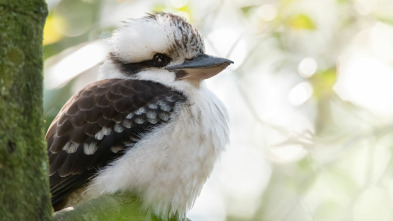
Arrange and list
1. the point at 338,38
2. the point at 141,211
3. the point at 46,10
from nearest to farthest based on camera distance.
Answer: the point at 46,10, the point at 141,211, the point at 338,38

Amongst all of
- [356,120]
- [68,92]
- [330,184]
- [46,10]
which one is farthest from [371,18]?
[46,10]

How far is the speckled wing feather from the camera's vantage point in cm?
310

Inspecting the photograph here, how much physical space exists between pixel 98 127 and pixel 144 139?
0.21 metres

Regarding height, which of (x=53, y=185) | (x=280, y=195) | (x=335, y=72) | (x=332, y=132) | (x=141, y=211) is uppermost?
(x=53, y=185)

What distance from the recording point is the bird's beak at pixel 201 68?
11.5 feet

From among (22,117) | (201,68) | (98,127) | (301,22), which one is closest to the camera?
(22,117)

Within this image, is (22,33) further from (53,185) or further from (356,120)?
(356,120)

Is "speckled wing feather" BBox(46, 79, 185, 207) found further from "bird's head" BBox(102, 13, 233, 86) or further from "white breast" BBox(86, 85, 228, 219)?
"bird's head" BBox(102, 13, 233, 86)

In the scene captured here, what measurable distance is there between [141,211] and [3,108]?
121 cm

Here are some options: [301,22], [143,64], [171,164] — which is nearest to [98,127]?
[171,164]

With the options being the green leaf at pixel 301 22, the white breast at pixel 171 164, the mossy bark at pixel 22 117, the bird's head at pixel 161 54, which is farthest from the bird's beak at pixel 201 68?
the green leaf at pixel 301 22

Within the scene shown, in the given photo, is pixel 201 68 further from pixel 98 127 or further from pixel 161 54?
pixel 98 127

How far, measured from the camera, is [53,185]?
308 cm

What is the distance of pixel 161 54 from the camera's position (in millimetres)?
3680
